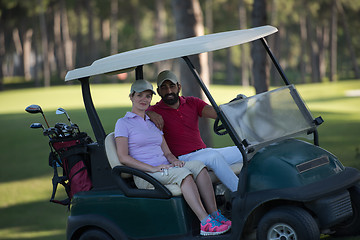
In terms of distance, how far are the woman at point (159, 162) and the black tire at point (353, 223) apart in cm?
83

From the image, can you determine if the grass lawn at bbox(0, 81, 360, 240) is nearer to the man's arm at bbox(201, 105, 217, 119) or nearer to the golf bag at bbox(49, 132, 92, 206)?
the golf bag at bbox(49, 132, 92, 206)

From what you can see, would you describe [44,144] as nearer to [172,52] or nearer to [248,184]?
[172,52]

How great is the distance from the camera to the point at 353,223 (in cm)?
387

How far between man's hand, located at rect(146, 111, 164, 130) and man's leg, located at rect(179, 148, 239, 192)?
1.42ft

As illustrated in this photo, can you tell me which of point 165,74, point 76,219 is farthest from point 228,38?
point 76,219

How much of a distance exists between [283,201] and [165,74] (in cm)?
146

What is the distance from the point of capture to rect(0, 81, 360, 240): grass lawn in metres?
7.76

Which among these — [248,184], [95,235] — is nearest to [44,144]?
[95,235]

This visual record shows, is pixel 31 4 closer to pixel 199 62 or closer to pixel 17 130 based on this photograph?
pixel 17 130

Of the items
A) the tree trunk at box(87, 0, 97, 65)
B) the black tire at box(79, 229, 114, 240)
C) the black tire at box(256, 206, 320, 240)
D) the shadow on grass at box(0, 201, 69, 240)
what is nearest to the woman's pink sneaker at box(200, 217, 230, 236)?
the black tire at box(256, 206, 320, 240)

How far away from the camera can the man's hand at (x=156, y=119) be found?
173 inches

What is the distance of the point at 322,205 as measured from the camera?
343 centimetres

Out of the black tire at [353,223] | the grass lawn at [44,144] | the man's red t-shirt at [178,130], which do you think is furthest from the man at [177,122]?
the grass lawn at [44,144]

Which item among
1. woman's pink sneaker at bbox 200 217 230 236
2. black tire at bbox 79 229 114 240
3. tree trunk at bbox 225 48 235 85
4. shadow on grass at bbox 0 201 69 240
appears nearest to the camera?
woman's pink sneaker at bbox 200 217 230 236
